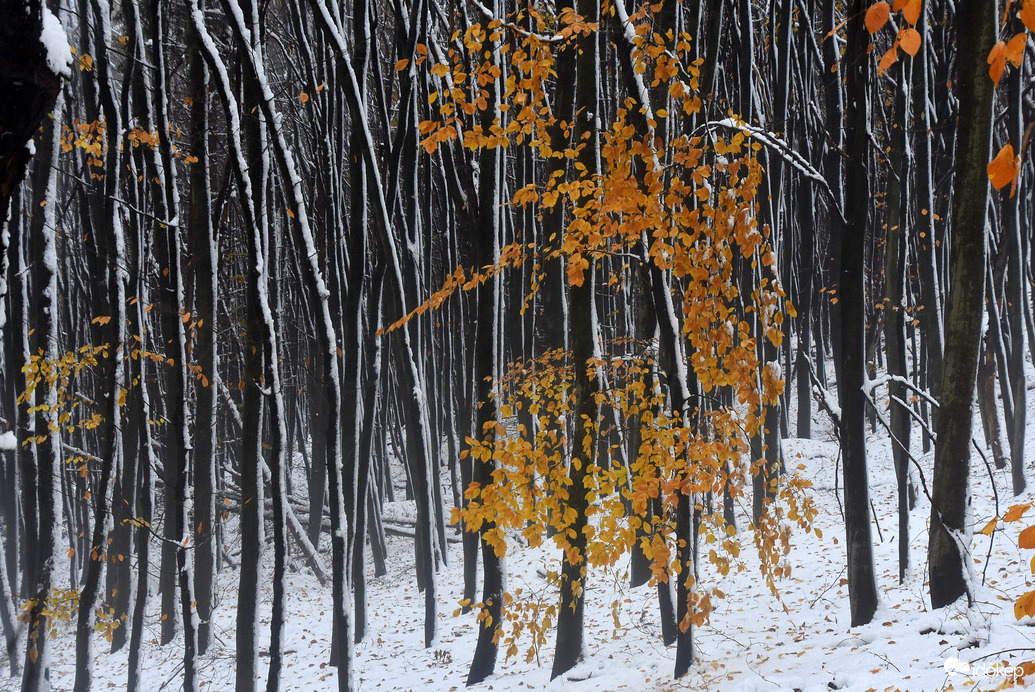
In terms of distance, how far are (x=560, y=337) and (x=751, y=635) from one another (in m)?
3.74

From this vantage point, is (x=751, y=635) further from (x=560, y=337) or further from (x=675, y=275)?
(x=675, y=275)

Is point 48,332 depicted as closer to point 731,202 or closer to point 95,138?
point 95,138

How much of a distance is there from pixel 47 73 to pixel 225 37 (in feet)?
27.0

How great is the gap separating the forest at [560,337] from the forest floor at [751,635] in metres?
0.06

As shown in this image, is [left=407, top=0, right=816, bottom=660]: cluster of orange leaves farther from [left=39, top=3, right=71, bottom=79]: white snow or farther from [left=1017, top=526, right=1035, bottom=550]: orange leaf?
[left=39, top=3, right=71, bottom=79]: white snow

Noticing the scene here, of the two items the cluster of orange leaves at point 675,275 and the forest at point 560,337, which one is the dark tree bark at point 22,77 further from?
the cluster of orange leaves at point 675,275

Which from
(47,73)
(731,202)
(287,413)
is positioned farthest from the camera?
(287,413)

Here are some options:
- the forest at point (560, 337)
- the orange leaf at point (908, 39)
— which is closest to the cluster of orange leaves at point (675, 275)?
the forest at point (560, 337)

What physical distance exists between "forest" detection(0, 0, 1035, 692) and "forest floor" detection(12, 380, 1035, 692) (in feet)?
0.19

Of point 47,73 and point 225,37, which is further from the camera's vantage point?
point 225,37

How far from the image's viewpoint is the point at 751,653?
6223 millimetres

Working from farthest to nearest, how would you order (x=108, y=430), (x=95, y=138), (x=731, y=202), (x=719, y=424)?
(x=95, y=138)
(x=108, y=430)
(x=719, y=424)
(x=731, y=202)

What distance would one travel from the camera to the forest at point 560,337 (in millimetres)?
4695

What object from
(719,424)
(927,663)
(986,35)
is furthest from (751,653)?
(986,35)
